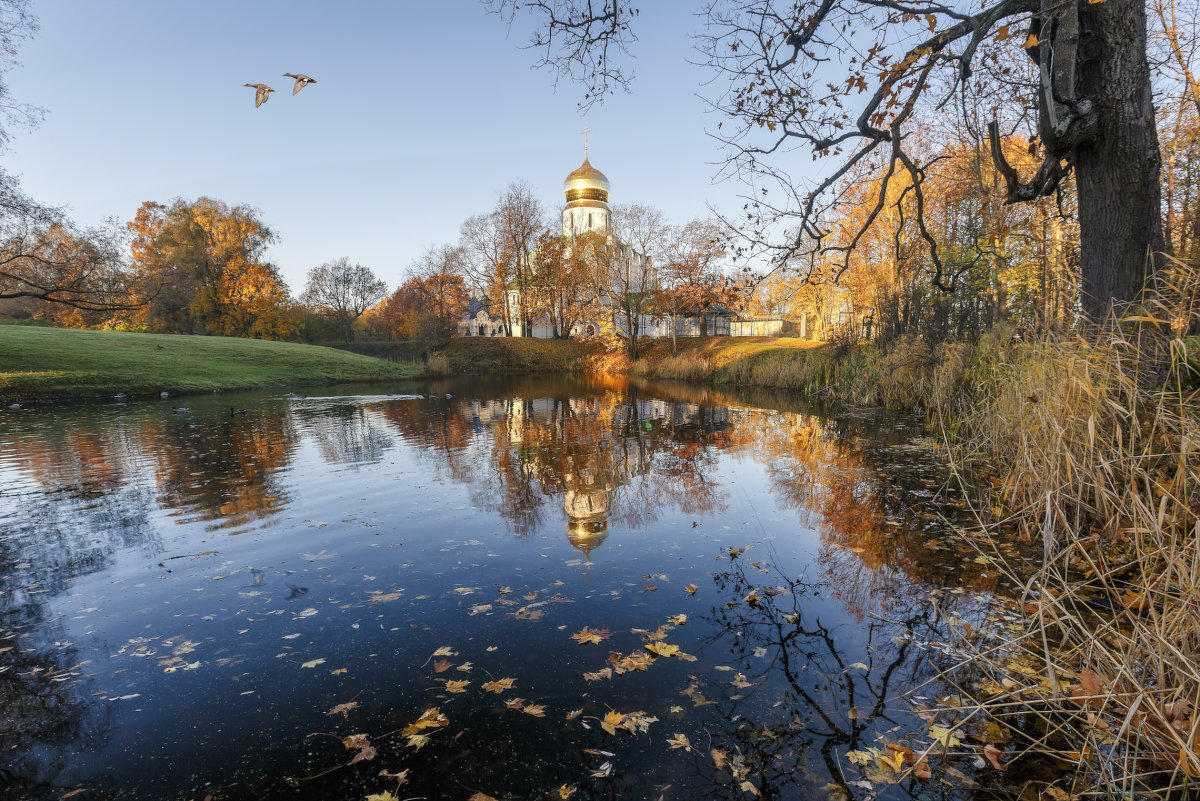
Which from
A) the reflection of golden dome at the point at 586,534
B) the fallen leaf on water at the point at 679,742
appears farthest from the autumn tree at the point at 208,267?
the fallen leaf on water at the point at 679,742

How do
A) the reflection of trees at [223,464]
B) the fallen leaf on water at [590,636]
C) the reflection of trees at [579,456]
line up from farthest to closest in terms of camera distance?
the reflection of trees at [223,464], the reflection of trees at [579,456], the fallen leaf on water at [590,636]

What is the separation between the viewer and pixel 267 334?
46.8 metres

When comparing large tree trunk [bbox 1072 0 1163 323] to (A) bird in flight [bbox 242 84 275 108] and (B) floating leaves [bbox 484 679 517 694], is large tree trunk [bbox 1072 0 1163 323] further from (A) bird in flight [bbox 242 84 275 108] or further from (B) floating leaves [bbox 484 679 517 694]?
(A) bird in flight [bbox 242 84 275 108]

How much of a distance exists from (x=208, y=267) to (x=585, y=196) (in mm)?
32360

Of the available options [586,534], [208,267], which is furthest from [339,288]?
[586,534]

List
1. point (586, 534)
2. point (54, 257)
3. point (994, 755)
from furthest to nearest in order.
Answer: point (54, 257)
point (586, 534)
point (994, 755)

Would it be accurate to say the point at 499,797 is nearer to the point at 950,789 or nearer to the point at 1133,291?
the point at 950,789

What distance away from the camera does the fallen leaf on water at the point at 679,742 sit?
9.37ft

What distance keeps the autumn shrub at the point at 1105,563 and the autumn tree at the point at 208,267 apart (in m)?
52.2

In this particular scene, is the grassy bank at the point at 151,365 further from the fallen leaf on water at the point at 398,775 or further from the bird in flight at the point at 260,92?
the fallen leaf on water at the point at 398,775

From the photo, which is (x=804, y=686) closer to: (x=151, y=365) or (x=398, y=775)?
(x=398, y=775)

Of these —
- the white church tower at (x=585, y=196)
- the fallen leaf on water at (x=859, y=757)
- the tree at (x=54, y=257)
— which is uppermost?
the white church tower at (x=585, y=196)

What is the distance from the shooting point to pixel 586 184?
5175 cm

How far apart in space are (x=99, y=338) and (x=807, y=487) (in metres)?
37.3
